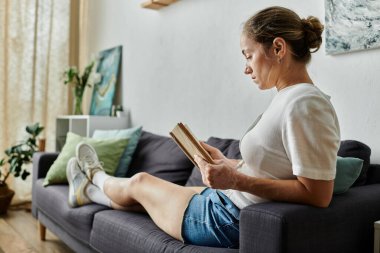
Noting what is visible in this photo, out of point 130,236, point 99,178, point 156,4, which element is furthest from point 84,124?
point 130,236

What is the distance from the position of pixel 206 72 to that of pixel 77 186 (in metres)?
1.08

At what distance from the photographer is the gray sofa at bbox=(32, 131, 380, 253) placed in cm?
111

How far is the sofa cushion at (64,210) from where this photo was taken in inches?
79.1

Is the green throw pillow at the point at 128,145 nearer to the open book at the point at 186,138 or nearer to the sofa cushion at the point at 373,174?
the open book at the point at 186,138

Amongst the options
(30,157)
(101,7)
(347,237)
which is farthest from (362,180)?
(101,7)

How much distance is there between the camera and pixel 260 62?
133cm

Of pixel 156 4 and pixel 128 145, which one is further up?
pixel 156 4

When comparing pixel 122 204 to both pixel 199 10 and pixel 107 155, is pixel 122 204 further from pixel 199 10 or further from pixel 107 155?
pixel 199 10

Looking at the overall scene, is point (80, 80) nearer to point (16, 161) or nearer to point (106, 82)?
point (106, 82)

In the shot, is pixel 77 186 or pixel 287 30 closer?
pixel 287 30

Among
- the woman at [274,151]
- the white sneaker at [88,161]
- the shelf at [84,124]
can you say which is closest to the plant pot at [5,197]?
the shelf at [84,124]

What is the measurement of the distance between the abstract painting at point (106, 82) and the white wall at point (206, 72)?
0.31 ft

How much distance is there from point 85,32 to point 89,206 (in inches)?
104

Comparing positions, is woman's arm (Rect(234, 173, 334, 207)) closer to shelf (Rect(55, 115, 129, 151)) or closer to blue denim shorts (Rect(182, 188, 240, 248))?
blue denim shorts (Rect(182, 188, 240, 248))
